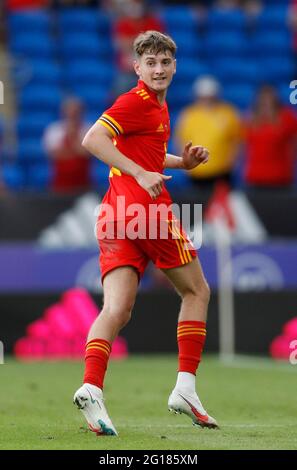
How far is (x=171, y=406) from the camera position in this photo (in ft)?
22.5

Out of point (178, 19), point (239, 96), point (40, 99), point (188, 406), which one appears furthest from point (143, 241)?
point (178, 19)

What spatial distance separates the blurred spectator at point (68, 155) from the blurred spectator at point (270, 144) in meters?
2.05

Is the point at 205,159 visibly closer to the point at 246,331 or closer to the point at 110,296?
the point at 110,296

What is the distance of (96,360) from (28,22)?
12346 millimetres

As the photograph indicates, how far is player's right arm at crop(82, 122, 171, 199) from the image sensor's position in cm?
650

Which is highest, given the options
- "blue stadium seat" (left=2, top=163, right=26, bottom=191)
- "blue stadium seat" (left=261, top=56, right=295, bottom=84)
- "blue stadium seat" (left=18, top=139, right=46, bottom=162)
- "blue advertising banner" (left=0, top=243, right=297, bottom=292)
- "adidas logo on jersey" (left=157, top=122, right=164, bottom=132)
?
"blue stadium seat" (left=261, top=56, right=295, bottom=84)

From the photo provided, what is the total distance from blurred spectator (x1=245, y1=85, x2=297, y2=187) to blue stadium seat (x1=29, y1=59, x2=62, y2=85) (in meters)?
3.54

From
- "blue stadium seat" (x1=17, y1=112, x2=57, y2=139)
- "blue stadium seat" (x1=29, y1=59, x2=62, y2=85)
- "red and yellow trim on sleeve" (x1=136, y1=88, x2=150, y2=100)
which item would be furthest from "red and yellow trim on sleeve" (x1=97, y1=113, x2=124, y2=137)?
"blue stadium seat" (x1=29, y1=59, x2=62, y2=85)

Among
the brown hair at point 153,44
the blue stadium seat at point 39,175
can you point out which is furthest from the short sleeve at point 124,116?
the blue stadium seat at point 39,175

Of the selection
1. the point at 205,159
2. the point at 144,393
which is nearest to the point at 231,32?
the point at 144,393

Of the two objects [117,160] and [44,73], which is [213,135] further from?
[117,160]

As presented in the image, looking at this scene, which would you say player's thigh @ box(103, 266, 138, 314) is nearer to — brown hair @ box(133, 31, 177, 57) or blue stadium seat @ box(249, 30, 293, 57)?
brown hair @ box(133, 31, 177, 57)

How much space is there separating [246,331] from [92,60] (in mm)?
6568

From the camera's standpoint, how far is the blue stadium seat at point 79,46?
18594 mm
